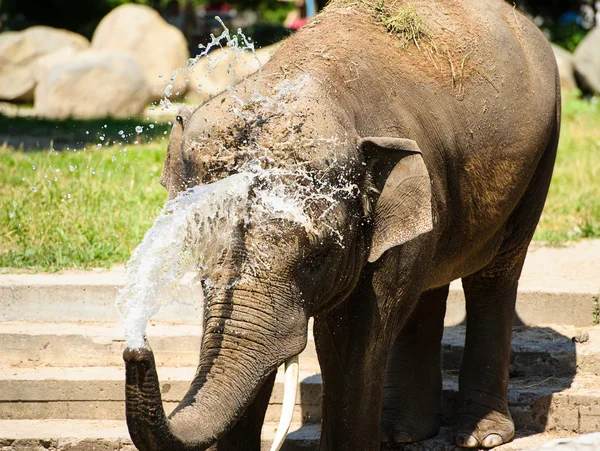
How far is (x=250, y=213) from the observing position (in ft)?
11.6

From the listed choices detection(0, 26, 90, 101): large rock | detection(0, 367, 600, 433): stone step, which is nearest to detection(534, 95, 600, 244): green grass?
detection(0, 367, 600, 433): stone step

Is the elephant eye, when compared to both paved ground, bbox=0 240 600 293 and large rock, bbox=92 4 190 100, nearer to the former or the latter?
paved ground, bbox=0 240 600 293

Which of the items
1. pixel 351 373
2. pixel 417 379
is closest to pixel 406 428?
pixel 417 379

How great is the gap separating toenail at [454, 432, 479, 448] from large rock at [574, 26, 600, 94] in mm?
12058

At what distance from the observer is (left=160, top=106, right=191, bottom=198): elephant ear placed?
3932 millimetres

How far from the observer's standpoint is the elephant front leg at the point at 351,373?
13.8ft

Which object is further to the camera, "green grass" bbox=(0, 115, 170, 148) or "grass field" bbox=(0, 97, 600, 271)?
"green grass" bbox=(0, 115, 170, 148)

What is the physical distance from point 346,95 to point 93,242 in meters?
3.87

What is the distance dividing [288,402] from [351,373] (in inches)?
30.8

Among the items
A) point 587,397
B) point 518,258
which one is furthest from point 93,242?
point 587,397

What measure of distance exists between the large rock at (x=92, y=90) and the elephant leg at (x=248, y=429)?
10.3m

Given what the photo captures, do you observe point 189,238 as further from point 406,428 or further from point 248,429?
point 406,428

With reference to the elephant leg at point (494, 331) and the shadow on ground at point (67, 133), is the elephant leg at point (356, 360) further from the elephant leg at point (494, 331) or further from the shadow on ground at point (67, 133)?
the shadow on ground at point (67, 133)

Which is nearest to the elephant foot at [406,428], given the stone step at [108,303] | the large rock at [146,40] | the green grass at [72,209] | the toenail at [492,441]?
the toenail at [492,441]
